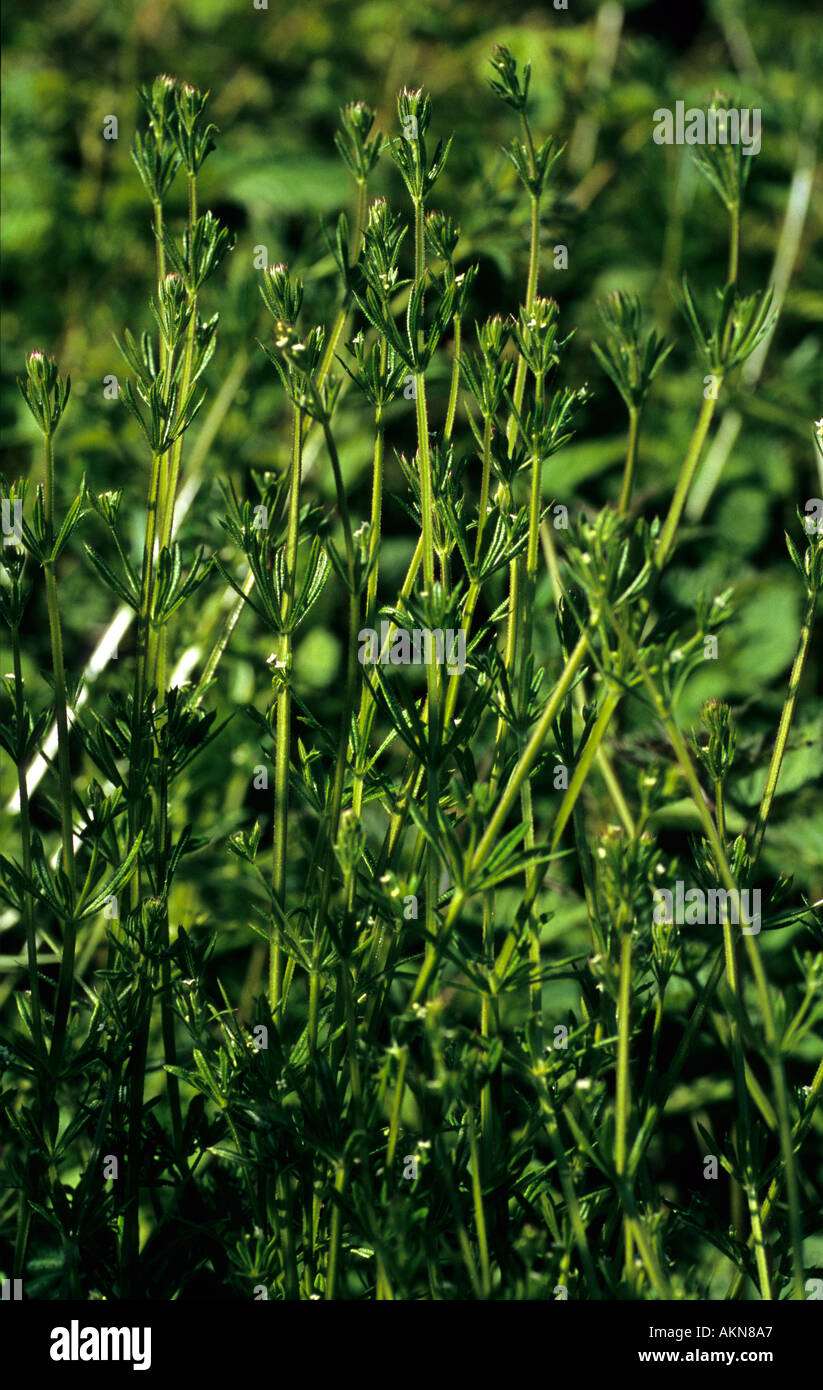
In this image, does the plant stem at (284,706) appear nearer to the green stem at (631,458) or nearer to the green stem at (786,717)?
the green stem at (631,458)

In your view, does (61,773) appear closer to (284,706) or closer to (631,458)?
(284,706)

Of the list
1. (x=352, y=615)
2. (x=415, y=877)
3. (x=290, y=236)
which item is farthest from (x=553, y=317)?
(x=290, y=236)

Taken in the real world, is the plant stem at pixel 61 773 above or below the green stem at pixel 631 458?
below

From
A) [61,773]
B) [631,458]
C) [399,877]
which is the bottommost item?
[399,877]

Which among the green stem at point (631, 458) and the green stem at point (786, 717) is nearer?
the green stem at point (631, 458)

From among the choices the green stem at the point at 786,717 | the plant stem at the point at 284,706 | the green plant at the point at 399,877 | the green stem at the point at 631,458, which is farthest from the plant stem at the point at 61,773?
the green stem at the point at 786,717

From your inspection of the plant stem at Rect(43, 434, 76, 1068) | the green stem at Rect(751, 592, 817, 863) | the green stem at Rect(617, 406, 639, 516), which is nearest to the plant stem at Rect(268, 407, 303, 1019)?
the plant stem at Rect(43, 434, 76, 1068)

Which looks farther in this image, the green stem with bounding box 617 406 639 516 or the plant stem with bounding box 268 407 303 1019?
the plant stem with bounding box 268 407 303 1019

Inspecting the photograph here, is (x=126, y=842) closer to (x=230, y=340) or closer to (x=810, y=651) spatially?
(x=230, y=340)

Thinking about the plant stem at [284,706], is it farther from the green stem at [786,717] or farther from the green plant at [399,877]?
the green stem at [786,717]

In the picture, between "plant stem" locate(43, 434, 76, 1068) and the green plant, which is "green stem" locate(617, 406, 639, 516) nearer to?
the green plant

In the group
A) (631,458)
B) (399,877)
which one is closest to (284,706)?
(399,877)
